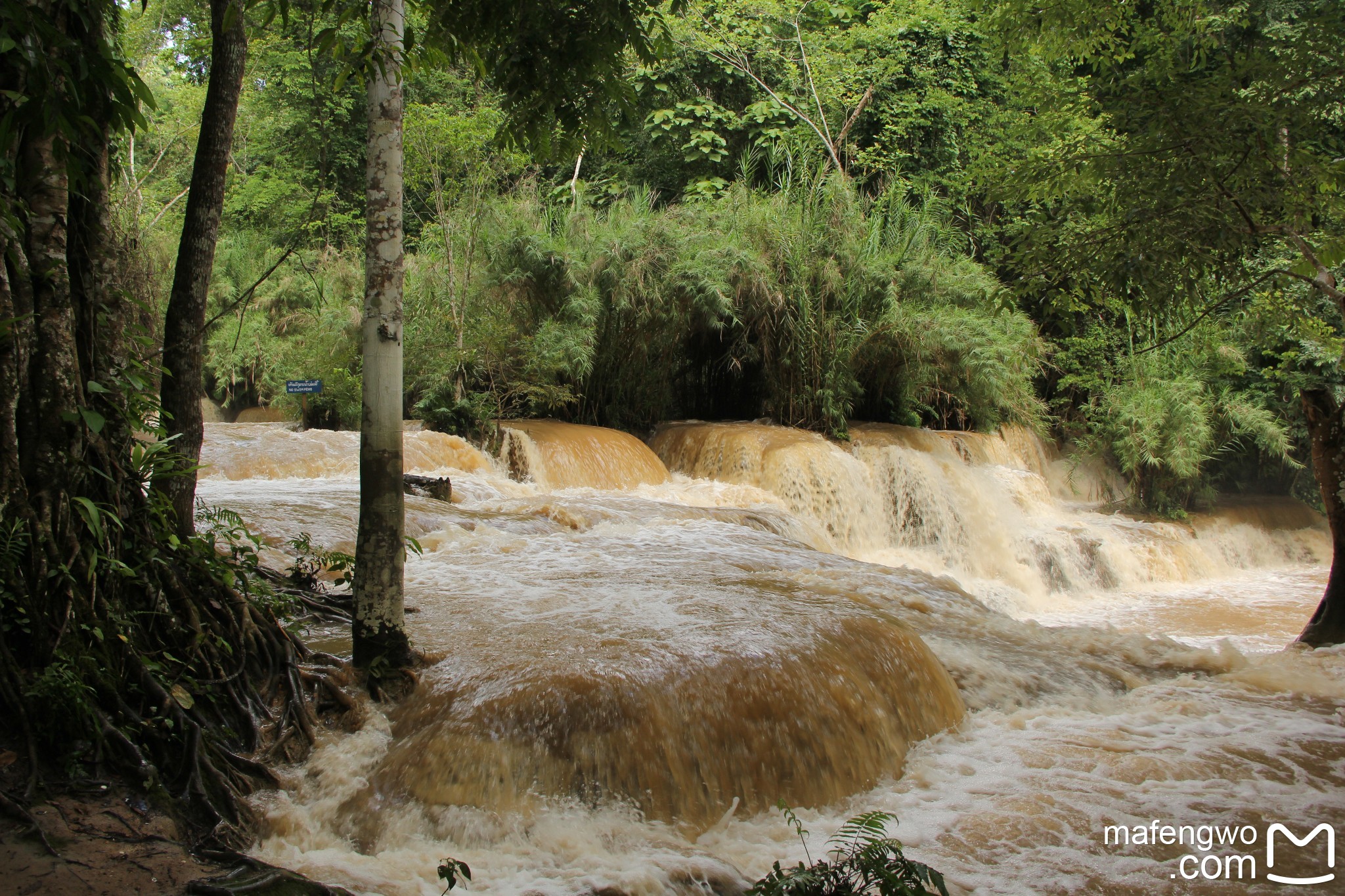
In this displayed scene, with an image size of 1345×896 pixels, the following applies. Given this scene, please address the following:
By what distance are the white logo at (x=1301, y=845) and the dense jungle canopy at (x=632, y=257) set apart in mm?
2808

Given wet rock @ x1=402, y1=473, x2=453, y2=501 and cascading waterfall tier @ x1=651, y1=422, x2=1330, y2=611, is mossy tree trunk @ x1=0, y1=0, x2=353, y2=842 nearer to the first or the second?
wet rock @ x1=402, y1=473, x2=453, y2=501

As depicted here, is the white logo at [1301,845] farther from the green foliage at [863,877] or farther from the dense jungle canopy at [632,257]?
the dense jungle canopy at [632,257]

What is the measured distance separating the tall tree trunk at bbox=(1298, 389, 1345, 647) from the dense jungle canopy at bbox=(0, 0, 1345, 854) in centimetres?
2

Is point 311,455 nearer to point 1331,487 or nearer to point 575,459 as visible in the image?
point 575,459

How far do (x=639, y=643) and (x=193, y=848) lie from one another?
2.13m

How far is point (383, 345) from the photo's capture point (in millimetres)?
3514

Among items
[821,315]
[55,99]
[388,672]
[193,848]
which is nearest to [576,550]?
[388,672]

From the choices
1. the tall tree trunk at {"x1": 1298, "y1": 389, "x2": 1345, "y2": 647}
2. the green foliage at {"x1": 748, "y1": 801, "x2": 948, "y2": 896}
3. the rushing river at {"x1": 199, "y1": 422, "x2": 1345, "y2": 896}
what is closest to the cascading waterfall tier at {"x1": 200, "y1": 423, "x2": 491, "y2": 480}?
the rushing river at {"x1": 199, "y1": 422, "x2": 1345, "y2": 896}

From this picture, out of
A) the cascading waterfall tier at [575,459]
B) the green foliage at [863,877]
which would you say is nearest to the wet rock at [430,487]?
the cascading waterfall tier at [575,459]

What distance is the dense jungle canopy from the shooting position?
2.71 metres

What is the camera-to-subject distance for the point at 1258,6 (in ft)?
49.4

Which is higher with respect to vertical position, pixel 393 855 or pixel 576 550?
pixel 576 550

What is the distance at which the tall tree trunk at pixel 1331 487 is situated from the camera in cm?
604

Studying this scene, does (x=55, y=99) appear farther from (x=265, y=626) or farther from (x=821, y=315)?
(x=821, y=315)
